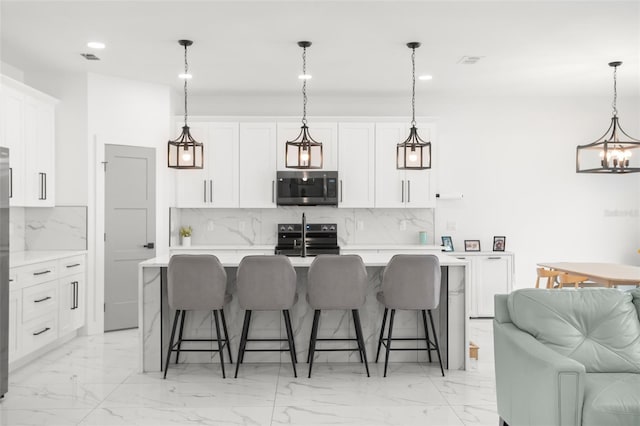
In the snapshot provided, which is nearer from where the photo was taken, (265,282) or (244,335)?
(265,282)

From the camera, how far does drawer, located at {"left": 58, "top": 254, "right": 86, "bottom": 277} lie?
5.06 meters

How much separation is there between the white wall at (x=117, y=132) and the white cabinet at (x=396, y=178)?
2569 mm

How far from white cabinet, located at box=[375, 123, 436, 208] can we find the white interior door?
2.72m

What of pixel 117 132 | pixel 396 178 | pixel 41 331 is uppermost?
pixel 117 132

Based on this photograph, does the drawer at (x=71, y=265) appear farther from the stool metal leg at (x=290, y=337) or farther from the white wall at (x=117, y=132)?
the stool metal leg at (x=290, y=337)

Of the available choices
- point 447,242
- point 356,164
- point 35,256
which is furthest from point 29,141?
point 447,242

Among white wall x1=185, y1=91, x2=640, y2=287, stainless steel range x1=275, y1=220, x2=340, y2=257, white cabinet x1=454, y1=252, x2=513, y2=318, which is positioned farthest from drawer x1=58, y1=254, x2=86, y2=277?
white cabinet x1=454, y1=252, x2=513, y2=318

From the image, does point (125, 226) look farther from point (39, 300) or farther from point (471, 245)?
point (471, 245)

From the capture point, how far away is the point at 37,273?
457 centimetres

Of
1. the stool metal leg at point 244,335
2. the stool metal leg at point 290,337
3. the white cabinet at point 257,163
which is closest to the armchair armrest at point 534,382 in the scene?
the stool metal leg at point 290,337

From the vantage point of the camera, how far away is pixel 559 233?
693 centimetres

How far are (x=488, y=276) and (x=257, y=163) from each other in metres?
3.14

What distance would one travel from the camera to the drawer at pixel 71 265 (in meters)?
5.06

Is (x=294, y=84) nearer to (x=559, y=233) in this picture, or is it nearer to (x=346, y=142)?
(x=346, y=142)
